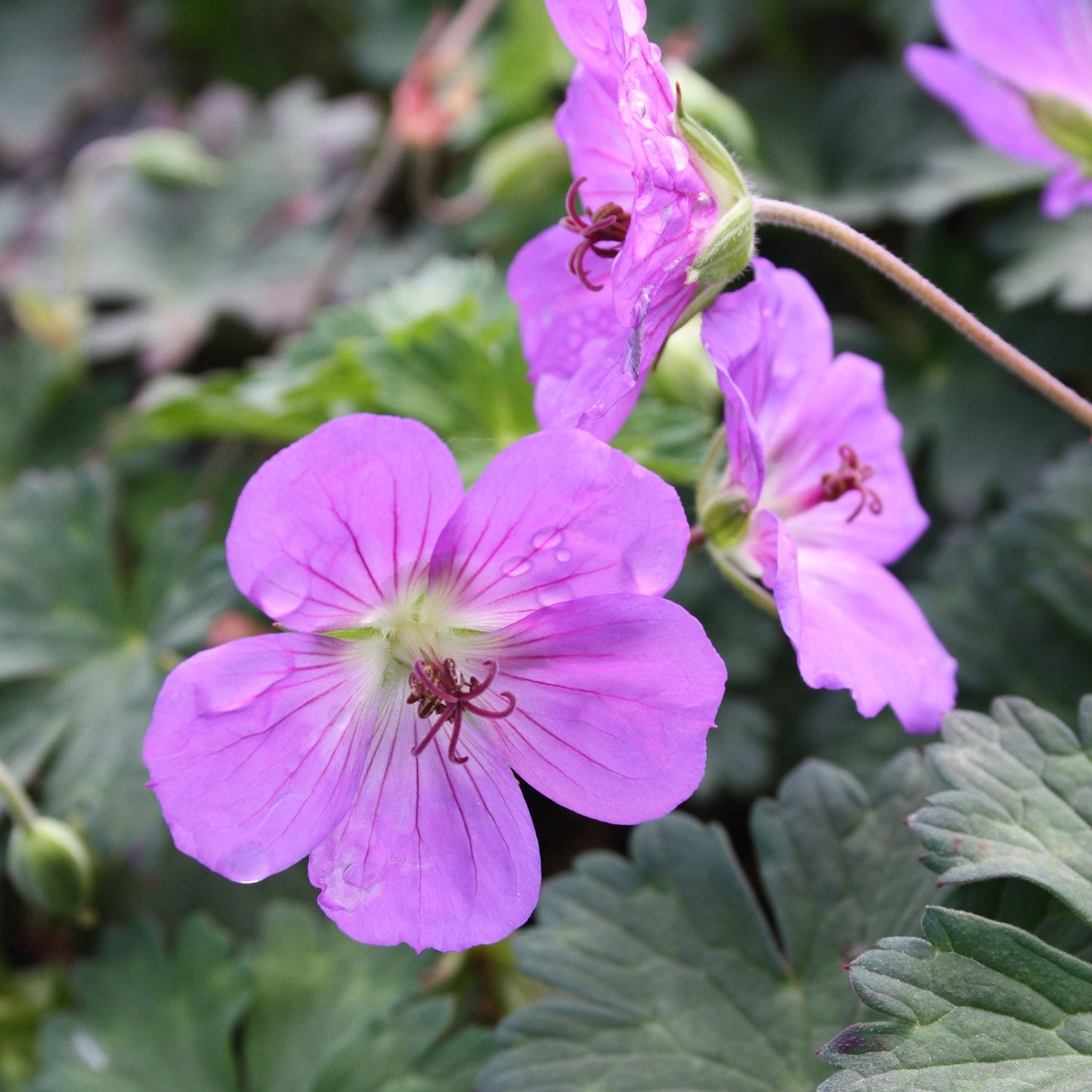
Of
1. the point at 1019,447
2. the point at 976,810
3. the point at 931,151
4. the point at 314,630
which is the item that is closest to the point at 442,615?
the point at 314,630

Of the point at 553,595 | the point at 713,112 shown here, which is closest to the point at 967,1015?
the point at 553,595

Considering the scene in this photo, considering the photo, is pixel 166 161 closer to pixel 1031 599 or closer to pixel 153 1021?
pixel 153 1021

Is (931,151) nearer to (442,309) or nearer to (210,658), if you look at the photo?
(442,309)

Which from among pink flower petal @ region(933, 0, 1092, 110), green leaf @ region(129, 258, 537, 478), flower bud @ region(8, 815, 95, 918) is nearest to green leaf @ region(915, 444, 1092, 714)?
pink flower petal @ region(933, 0, 1092, 110)

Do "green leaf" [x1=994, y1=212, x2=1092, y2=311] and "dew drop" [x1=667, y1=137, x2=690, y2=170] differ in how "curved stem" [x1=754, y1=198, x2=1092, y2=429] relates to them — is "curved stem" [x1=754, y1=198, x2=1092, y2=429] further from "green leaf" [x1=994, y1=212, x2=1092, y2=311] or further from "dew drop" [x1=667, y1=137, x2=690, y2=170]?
"green leaf" [x1=994, y1=212, x2=1092, y2=311]

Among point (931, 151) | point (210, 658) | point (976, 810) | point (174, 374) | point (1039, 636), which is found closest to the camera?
point (210, 658)

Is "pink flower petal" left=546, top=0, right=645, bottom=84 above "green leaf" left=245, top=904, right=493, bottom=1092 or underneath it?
above
